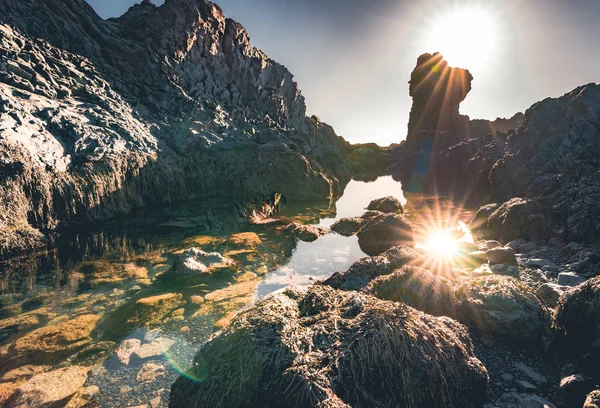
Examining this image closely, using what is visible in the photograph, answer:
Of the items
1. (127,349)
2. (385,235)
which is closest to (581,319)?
(385,235)

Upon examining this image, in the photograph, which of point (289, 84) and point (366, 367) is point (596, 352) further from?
point (289, 84)

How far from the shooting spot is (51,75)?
77.9ft

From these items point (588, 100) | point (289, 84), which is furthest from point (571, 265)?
point (289, 84)

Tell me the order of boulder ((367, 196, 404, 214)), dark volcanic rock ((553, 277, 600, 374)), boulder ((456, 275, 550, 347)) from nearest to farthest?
1. dark volcanic rock ((553, 277, 600, 374))
2. boulder ((456, 275, 550, 347))
3. boulder ((367, 196, 404, 214))

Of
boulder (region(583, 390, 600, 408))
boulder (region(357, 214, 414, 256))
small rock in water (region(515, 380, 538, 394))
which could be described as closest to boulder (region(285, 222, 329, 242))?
boulder (region(357, 214, 414, 256))

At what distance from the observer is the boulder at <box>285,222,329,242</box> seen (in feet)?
69.9

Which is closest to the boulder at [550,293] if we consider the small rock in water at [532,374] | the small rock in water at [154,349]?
the small rock in water at [532,374]

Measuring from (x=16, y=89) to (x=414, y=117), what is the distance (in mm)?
143850

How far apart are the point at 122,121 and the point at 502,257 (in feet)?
110

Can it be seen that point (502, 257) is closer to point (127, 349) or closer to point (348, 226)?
point (348, 226)

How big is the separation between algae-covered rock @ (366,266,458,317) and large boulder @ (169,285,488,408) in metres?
2.50

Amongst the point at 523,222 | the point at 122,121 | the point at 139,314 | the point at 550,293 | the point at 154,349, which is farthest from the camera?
the point at 122,121

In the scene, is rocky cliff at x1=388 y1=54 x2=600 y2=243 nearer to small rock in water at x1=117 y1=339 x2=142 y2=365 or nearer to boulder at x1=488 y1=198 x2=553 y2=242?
boulder at x1=488 y1=198 x2=553 y2=242

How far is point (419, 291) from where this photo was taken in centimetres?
929
